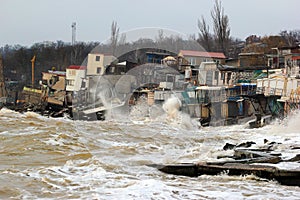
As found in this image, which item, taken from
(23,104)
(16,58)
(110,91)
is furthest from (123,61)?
(16,58)

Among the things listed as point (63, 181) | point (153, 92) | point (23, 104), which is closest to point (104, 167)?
point (63, 181)

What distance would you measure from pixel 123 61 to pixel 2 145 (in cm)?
522

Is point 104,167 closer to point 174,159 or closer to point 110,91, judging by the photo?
point 174,159

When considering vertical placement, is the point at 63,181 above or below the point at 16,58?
below

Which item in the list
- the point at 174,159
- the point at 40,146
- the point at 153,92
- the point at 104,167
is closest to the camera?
the point at 104,167

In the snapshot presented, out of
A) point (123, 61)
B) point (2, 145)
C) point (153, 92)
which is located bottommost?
point (2, 145)

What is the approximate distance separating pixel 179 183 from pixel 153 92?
10.4m

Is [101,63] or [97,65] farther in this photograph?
[97,65]

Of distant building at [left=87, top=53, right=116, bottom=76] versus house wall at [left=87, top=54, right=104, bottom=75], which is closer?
distant building at [left=87, top=53, right=116, bottom=76]

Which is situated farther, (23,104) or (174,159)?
(23,104)

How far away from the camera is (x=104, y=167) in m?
9.91

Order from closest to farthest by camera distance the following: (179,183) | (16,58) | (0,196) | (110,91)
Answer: (0,196)
(179,183)
(110,91)
(16,58)

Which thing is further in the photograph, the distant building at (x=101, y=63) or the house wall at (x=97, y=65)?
the house wall at (x=97, y=65)

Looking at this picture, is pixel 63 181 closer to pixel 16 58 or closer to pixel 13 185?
pixel 13 185
